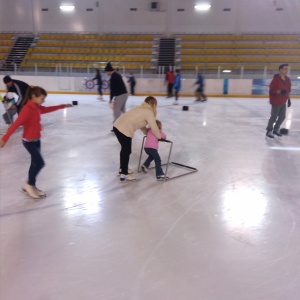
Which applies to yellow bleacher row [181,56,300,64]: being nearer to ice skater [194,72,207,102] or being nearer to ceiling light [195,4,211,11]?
ceiling light [195,4,211,11]

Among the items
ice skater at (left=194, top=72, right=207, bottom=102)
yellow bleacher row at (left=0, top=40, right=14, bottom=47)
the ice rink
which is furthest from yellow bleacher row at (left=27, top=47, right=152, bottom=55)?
the ice rink

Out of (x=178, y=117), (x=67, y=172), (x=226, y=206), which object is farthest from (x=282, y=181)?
(x=178, y=117)

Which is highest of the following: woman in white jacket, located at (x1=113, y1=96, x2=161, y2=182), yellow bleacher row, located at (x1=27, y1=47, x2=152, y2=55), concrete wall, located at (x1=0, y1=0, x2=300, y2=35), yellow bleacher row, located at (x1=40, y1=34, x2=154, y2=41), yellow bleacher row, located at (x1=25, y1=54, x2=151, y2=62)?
concrete wall, located at (x1=0, y1=0, x2=300, y2=35)

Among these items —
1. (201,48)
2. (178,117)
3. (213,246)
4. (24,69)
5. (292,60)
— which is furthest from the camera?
(201,48)

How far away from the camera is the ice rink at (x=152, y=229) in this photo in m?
2.04

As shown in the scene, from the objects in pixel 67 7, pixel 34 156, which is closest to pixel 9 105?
pixel 34 156

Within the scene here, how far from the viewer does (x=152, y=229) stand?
276 centimetres

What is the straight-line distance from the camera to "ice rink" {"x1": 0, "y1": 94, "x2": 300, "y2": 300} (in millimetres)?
2039

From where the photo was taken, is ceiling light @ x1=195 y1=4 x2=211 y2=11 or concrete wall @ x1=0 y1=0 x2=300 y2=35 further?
ceiling light @ x1=195 y1=4 x2=211 y2=11

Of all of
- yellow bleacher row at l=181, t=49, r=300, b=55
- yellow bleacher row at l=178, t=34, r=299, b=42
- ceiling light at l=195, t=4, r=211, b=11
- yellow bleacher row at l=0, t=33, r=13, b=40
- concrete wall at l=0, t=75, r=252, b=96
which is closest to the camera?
concrete wall at l=0, t=75, r=252, b=96

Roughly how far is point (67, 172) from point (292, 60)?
1752 centimetres

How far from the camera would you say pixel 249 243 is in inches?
99.8

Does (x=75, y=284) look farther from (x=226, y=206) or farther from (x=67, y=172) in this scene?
(x=67, y=172)

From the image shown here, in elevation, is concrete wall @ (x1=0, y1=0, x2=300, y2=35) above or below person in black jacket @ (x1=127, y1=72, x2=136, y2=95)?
above
